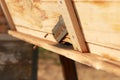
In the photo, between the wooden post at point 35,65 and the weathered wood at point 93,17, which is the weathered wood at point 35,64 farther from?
the weathered wood at point 93,17

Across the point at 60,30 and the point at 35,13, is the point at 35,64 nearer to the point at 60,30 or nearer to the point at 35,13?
the point at 35,13

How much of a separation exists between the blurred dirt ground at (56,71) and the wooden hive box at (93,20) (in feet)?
7.33

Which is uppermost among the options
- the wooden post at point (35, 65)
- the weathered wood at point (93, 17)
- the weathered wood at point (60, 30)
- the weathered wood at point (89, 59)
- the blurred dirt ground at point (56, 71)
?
the weathered wood at point (93, 17)

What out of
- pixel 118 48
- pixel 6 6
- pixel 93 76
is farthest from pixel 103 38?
pixel 93 76

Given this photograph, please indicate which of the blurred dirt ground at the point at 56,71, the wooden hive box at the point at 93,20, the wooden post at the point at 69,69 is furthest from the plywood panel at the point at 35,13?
the blurred dirt ground at the point at 56,71

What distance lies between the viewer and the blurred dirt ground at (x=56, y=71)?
Answer: 12.9 feet

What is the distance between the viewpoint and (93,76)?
3959 millimetres

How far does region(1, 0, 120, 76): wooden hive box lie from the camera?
1.12 meters

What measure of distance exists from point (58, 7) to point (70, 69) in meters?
0.79

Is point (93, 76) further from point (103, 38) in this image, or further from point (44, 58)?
point (103, 38)

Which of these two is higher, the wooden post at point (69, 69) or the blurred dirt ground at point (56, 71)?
the wooden post at point (69, 69)

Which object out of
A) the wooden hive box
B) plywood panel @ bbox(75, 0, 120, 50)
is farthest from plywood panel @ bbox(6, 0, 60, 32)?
plywood panel @ bbox(75, 0, 120, 50)

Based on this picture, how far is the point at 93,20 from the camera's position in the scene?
1223 mm

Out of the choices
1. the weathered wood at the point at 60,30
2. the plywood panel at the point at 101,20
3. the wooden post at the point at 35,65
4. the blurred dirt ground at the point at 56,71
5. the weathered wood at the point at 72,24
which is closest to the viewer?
the plywood panel at the point at 101,20
